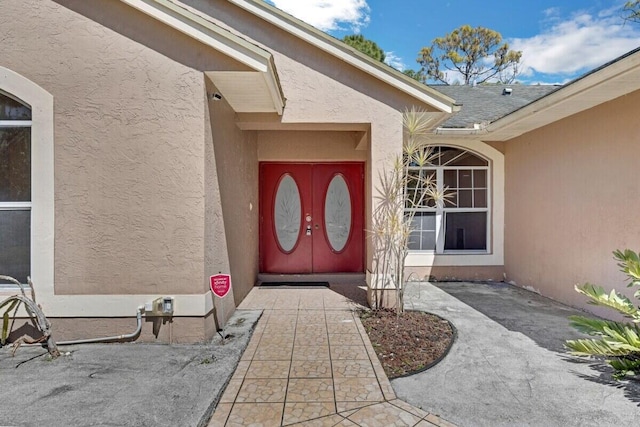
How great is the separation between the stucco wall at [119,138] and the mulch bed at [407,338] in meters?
2.69

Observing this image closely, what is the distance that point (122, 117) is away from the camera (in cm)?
457

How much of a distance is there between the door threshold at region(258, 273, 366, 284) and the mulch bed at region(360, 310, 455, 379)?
2.53 metres

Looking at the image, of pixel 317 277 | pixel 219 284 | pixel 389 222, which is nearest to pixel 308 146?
pixel 317 277

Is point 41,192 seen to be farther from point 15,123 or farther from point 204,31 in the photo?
point 204,31

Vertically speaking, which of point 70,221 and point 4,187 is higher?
point 4,187

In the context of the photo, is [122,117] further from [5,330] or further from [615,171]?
[615,171]

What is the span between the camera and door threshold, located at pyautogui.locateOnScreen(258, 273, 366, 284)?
8562 millimetres

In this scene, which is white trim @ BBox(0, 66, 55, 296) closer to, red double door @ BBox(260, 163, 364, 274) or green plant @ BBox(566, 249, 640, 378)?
red double door @ BBox(260, 163, 364, 274)

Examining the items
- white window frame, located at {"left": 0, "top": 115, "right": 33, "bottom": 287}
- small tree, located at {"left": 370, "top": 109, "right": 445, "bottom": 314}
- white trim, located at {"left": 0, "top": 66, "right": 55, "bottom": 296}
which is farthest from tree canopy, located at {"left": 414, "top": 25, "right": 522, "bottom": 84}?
white window frame, located at {"left": 0, "top": 115, "right": 33, "bottom": 287}

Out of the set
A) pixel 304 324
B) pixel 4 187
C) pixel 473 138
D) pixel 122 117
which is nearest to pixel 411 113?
pixel 473 138

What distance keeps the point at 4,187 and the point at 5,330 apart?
1951mm

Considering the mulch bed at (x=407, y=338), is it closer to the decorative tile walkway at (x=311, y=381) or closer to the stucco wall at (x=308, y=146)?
the decorative tile walkway at (x=311, y=381)

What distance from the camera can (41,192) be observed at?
4504mm

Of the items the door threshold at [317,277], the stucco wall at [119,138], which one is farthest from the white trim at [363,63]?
the door threshold at [317,277]
